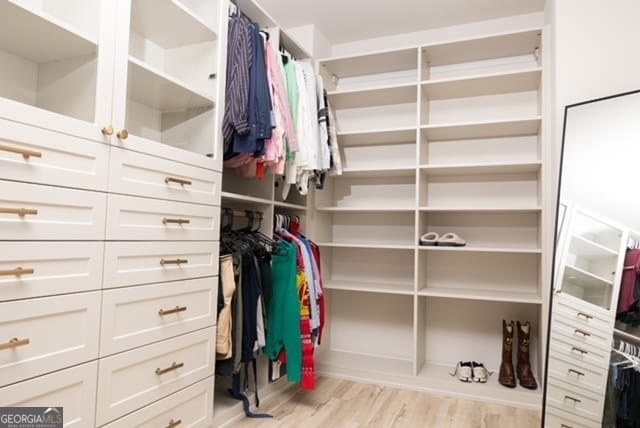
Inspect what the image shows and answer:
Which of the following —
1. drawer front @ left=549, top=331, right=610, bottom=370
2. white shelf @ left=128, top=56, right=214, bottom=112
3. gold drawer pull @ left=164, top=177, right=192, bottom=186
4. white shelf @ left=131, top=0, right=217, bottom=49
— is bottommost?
drawer front @ left=549, top=331, right=610, bottom=370

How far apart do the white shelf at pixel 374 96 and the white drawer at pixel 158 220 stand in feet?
5.30

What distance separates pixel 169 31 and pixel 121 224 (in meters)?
0.96

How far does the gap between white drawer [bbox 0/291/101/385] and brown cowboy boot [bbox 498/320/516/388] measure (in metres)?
2.37

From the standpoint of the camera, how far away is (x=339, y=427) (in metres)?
2.13

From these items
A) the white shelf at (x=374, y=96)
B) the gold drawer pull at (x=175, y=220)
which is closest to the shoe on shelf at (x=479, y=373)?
the white shelf at (x=374, y=96)

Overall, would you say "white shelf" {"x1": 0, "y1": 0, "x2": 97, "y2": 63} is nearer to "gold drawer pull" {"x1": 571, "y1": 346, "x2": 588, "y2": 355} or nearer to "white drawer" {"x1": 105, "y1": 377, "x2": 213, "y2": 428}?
"white drawer" {"x1": 105, "y1": 377, "x2": 213, "y2": 428}

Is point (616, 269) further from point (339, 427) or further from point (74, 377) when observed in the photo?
point (74, 377)

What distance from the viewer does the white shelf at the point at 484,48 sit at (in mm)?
2654

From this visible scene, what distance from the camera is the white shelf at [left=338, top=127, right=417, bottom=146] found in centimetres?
292

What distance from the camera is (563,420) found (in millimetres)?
1966

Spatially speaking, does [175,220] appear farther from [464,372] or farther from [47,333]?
[464,372]

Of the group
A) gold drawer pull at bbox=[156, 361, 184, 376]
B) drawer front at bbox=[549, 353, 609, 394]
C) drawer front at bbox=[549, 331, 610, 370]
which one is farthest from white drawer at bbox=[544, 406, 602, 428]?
gold drawer pull at bbox=[156, 361, 184, 376]

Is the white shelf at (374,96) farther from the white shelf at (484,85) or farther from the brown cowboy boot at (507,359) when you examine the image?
the brown cowboy boot at (507,359)

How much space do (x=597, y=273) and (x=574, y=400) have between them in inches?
24.4
